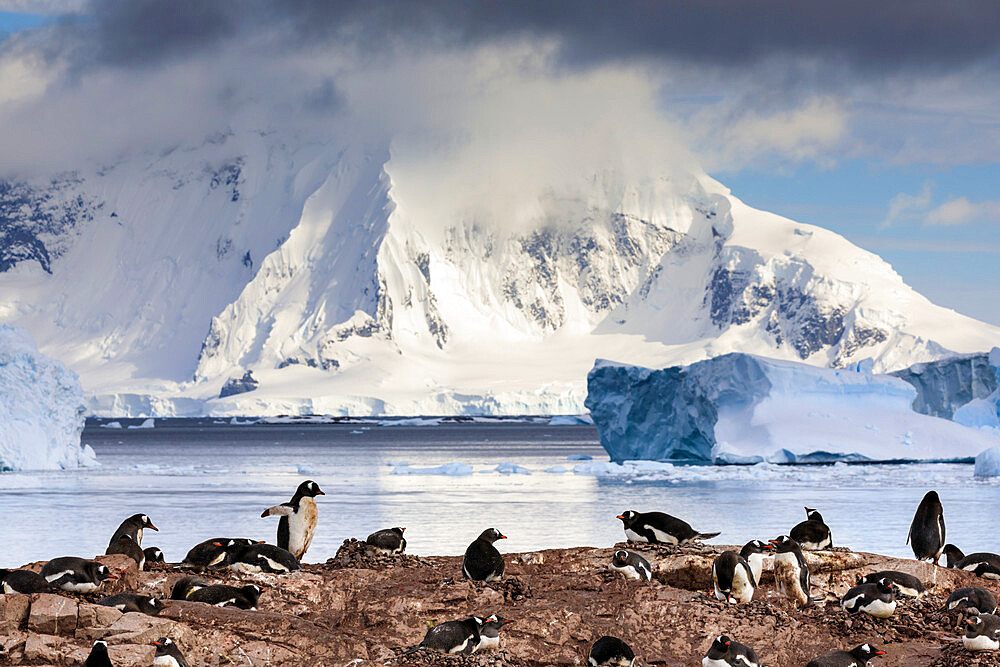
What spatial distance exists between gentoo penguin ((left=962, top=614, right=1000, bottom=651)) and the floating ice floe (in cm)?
4565

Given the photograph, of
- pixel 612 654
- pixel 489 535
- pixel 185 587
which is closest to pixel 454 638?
pixel 612 654

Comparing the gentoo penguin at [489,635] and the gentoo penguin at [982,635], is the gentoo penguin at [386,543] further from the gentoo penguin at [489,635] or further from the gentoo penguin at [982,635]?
the gentoo penguin at [982,635]

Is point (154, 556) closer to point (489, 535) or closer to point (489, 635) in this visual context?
point (489, 535)

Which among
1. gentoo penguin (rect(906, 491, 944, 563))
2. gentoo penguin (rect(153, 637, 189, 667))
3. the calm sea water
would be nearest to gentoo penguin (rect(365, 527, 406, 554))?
gentoo penguin (rect(153, 637, 189, 667))

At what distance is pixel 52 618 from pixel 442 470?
1866 inches

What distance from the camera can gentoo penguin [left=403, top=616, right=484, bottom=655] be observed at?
36.1 feet

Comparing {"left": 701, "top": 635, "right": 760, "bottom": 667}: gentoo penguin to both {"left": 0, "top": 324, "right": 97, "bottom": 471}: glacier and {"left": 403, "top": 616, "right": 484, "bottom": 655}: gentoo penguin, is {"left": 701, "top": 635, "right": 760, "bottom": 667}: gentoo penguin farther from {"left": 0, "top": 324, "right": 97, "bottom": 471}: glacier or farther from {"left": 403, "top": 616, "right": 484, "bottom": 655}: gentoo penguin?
{"left": 0, "top": 324, "right": 97, "bottom": 471}: glacier

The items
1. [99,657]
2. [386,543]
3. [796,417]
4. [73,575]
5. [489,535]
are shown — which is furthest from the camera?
[796,417]

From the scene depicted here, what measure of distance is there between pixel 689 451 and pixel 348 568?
49.5 meters

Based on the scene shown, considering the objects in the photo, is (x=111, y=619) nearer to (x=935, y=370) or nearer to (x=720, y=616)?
(x=720, y=616)

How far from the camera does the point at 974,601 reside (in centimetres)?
1221

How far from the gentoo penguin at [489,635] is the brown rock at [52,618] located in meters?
3.39

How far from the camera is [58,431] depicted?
5603 cm

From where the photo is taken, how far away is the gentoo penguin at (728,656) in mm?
10422
